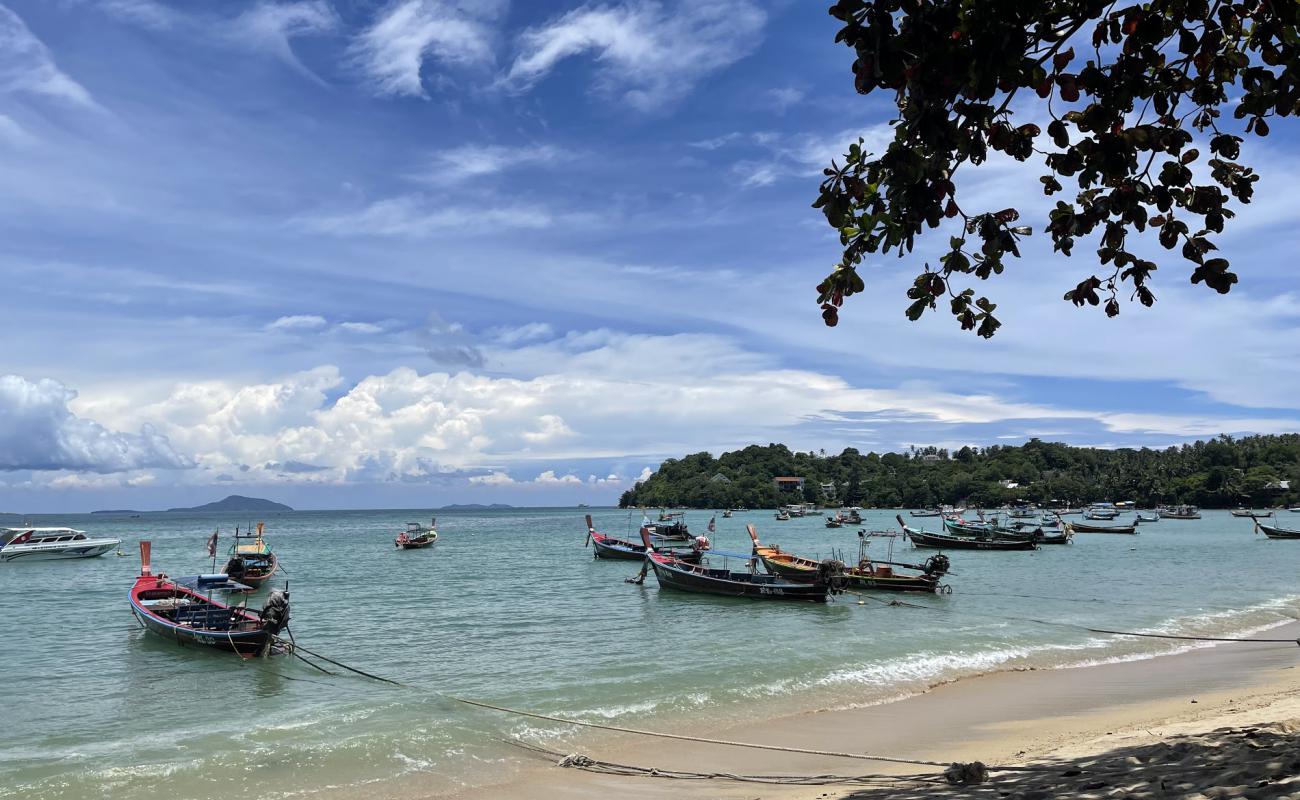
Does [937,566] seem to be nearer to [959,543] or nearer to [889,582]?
[889,582]

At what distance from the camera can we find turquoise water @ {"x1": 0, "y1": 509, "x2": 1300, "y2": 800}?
13.0 meters

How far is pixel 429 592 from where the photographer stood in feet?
125

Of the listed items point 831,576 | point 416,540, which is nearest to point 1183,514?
point 416,540

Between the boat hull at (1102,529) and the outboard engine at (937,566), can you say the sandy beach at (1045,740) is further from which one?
the boat hull at (1102,529)

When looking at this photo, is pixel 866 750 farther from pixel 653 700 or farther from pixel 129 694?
pixel 129 694

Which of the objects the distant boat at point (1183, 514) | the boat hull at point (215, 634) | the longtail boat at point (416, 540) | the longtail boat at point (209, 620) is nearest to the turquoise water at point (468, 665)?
the boat hull at point (215, 634)

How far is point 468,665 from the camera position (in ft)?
66.9

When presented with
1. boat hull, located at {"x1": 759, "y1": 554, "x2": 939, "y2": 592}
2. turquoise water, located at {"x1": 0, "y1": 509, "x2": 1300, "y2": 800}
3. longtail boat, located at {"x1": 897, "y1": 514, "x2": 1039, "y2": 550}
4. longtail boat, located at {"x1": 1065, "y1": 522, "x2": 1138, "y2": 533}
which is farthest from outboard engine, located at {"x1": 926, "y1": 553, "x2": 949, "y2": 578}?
longtail boat, located at {"x1": 1065, "y1": 522, "x2": 1138, "y2": 533}

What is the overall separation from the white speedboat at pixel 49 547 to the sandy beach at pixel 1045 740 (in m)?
69.6

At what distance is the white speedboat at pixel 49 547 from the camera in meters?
63.9

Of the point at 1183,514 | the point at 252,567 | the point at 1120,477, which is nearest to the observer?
the point at 252,567

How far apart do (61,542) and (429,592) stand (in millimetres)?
46193

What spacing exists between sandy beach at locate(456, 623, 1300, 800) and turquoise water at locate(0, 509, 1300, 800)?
4.39ft

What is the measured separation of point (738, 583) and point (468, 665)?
1503 cm
